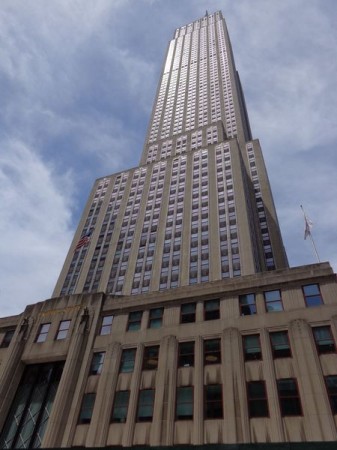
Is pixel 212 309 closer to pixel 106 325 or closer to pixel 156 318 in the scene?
pixel 156 318

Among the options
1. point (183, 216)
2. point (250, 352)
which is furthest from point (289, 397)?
point (183, 216)

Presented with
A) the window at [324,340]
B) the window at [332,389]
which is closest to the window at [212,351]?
the window at [324,340]

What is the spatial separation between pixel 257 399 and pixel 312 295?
8905 millimetres

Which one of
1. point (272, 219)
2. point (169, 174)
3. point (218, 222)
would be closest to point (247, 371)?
point (218, 222)

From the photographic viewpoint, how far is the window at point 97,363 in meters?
29.5

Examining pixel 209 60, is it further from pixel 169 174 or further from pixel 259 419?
pixel 259 419

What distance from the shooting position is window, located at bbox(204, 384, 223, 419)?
2394cm

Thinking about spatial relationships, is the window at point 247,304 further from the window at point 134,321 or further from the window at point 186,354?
the window at point 134,321

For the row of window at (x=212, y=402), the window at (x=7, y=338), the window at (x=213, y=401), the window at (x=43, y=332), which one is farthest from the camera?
the window at (x=7, y=338)

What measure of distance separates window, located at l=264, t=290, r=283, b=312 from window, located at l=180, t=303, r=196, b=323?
6.07m

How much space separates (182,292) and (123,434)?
38.5 ft

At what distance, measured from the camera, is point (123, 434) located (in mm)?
24922

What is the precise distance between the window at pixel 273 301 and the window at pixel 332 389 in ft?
20.0

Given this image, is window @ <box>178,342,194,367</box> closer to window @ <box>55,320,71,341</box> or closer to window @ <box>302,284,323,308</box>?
window @ <box>302,284,323,308</box>
